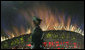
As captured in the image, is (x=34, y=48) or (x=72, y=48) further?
(x=72, y=48)

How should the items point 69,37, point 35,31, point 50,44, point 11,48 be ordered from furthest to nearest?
point 69,37
point 50,44
point 11,48
point 35,31

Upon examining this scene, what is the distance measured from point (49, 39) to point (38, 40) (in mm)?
5292

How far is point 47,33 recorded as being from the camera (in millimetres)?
17781

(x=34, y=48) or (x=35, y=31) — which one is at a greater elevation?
(x=35, y=31)

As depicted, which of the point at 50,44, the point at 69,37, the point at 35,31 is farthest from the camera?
the point at 69,37

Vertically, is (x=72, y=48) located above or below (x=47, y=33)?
below

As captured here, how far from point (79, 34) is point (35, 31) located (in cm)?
703

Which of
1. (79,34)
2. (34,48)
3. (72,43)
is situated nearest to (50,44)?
(72,43)

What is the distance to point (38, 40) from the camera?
11.9 meters

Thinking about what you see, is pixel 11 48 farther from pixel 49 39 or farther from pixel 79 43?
pixel 79 43

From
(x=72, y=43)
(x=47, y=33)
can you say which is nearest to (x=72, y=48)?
(x=72, y=43)

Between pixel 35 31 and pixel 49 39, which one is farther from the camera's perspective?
pixel 49 39

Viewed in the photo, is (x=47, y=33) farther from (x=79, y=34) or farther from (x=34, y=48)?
(x=34, y=48)

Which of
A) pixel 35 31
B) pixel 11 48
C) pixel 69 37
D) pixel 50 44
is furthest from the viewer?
pixel 69 37
